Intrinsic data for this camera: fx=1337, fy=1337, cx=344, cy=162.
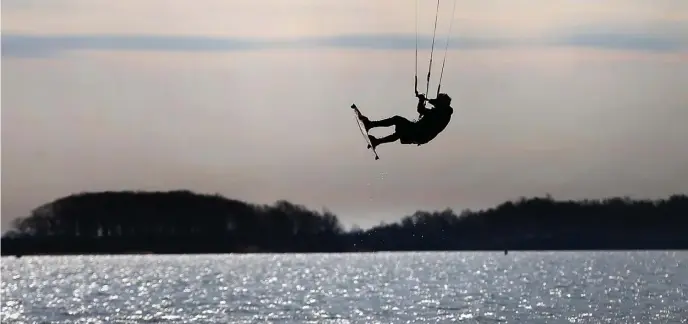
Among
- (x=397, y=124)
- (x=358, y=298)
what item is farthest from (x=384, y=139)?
(x=358, y=298)

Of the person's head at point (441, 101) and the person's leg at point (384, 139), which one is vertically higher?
the person's head at point (441, 101)

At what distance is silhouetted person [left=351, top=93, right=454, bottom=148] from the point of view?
23.2 meters

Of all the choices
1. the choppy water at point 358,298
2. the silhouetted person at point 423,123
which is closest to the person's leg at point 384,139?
the silhouetted person at point 423,123

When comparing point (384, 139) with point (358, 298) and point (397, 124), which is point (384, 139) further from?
point (358, 298)

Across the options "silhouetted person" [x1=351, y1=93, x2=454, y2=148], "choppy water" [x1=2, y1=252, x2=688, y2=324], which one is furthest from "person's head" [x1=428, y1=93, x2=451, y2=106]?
"choppy water" [x1=2, y1=252, x2=688, y2=324]

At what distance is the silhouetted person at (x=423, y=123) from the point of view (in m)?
23.2

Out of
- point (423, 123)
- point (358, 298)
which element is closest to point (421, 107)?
point (423, 123)

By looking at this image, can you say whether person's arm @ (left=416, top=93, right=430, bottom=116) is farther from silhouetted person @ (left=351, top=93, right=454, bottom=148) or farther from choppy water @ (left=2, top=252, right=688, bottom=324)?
choppy water @ (left=2, top=252, right=688, bottom=324)

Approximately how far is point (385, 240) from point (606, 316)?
54.9m

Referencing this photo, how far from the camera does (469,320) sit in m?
47.2

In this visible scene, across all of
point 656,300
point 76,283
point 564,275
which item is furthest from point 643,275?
point 76,283

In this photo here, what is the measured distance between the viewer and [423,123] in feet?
76.2

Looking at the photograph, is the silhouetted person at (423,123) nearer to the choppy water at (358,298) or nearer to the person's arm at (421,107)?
the person's arm at (421,107)

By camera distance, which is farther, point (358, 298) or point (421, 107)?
point (358, 298)
